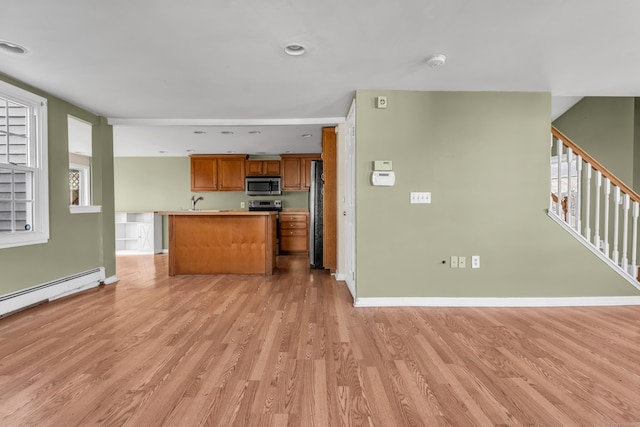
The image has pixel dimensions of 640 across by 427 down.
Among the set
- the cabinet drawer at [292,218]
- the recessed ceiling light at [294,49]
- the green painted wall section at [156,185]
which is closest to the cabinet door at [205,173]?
the green painted wall section at [156,185]

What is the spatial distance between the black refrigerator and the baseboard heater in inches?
114

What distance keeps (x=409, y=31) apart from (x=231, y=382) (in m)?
2.41

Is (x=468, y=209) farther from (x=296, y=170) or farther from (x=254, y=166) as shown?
(x=254, y=166)

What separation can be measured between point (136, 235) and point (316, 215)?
4.20 metres

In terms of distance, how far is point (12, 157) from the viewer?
3.19 m

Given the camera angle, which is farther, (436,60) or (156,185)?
(156,185)

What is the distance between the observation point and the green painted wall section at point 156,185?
301 inches

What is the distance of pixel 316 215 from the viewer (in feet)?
17.3

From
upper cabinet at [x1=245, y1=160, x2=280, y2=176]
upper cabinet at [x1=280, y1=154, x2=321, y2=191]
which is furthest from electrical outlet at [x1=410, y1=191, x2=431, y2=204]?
upper cabinet at [x1=245, y1=160, x2=280, y2=176]

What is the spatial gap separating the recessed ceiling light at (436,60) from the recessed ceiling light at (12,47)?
2.99 m

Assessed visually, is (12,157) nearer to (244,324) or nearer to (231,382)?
(244,324)

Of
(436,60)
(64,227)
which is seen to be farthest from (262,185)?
(436,60)

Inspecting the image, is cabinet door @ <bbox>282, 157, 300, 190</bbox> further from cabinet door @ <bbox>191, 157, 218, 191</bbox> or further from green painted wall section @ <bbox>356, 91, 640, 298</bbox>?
green painted wall section @ <bbox>356, 91, 640, 298</bbox>

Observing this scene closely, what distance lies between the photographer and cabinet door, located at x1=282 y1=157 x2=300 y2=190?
7.34 meters
